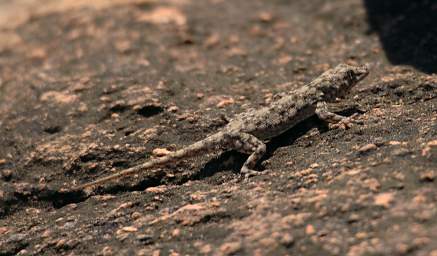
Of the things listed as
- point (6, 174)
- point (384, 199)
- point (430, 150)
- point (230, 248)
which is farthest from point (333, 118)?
point (6, 174)

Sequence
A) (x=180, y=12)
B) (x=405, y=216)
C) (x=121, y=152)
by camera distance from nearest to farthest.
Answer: (x=405, y=216), (x=121, y=152), (x=180, y=12)

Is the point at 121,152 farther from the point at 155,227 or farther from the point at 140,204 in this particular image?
the point at 155,227

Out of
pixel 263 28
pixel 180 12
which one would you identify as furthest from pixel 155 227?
pixel 180 12

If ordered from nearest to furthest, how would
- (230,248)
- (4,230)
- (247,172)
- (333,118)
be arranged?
(230,248) < (247,172) < (4,230) < (333,118)

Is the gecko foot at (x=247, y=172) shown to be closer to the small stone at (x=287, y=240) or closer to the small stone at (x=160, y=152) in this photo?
the small stone at (x=160, y=152)

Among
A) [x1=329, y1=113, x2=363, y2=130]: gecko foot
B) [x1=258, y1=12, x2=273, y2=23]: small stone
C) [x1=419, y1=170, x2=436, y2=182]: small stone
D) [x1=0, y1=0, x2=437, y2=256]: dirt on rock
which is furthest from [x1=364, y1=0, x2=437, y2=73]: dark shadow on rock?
[x1=419, y1=170, x2=436, y2=182]: small stone

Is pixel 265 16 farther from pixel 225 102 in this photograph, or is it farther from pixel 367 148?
pixel 367 148
